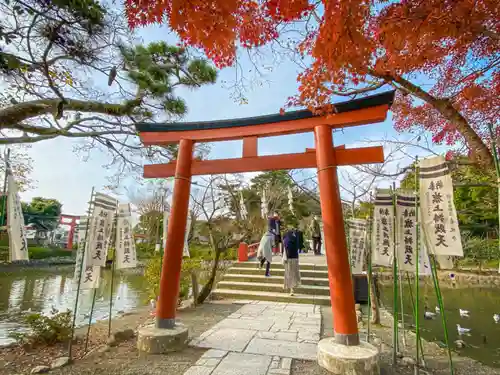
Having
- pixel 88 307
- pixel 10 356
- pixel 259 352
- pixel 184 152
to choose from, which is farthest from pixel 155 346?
pixel 88 307

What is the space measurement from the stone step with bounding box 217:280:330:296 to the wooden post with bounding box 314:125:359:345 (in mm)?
4836

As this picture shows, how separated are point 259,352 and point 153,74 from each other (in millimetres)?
6791

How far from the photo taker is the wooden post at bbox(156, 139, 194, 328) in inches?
192

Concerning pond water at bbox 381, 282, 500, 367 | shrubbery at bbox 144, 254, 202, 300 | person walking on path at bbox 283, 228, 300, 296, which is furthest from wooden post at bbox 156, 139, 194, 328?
pond water at bbox 381, 282, 500, 367

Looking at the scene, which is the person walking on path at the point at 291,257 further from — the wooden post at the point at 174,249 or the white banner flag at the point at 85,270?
the white banner flag at the point at 85,270

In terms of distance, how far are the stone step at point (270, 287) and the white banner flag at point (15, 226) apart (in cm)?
654

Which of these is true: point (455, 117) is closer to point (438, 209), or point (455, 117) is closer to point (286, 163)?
point (438, 209)

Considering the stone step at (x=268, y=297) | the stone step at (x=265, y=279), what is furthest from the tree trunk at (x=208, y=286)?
the stone step at (x=265, y=279)

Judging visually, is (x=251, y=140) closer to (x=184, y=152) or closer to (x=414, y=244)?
(x=184, y=152)

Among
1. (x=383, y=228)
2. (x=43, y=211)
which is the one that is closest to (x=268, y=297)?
(x=383, y=228)

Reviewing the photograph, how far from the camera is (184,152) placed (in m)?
5.65

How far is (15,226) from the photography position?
169 inches

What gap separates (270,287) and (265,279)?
2.07ft

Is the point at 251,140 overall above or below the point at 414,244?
above
